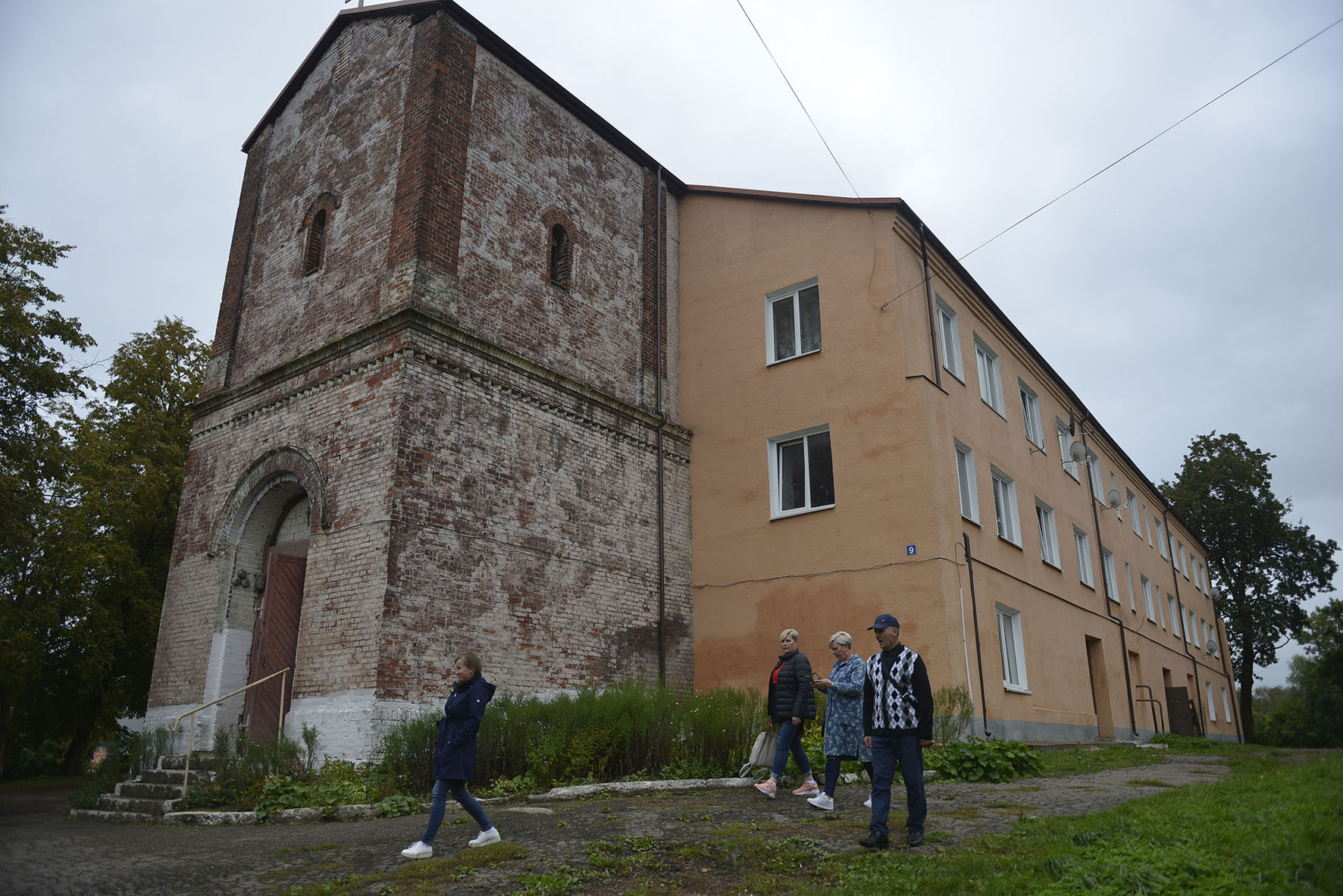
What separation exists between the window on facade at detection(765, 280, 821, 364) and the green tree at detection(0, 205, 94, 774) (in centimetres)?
1378

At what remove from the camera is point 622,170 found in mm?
17688

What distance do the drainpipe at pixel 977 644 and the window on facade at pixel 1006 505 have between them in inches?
124

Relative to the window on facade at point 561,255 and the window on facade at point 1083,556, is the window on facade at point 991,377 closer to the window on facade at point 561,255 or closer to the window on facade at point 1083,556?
the window on facade at point 1083,556

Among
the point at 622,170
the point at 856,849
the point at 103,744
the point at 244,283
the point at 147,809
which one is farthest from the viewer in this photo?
the point at 622,170

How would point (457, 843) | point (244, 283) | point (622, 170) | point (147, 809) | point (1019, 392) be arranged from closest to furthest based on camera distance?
point (457, 843)
point (147, 809)
point (244, 283)
point (622, 170)
point (1019, 392)

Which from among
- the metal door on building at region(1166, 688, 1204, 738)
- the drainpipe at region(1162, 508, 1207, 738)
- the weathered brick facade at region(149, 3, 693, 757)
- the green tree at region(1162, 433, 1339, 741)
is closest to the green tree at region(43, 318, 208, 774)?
the weathered brick facade at region(149, 3, 693, 757)

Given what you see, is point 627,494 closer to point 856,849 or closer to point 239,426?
point 239,426

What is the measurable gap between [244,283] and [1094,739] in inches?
728

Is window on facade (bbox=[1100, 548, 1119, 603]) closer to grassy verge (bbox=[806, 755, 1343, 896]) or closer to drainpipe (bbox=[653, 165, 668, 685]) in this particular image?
drainpipe (bbox=[653, 165, 668, 685])

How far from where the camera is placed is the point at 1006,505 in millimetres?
17375

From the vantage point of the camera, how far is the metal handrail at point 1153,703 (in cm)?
2294

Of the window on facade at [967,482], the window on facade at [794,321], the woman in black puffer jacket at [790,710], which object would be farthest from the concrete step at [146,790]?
the window on facade at [967,482]

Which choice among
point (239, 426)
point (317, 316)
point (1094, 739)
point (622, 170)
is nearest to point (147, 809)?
point (239, 426)

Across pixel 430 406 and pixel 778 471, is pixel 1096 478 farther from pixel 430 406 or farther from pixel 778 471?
pixel 430 406
